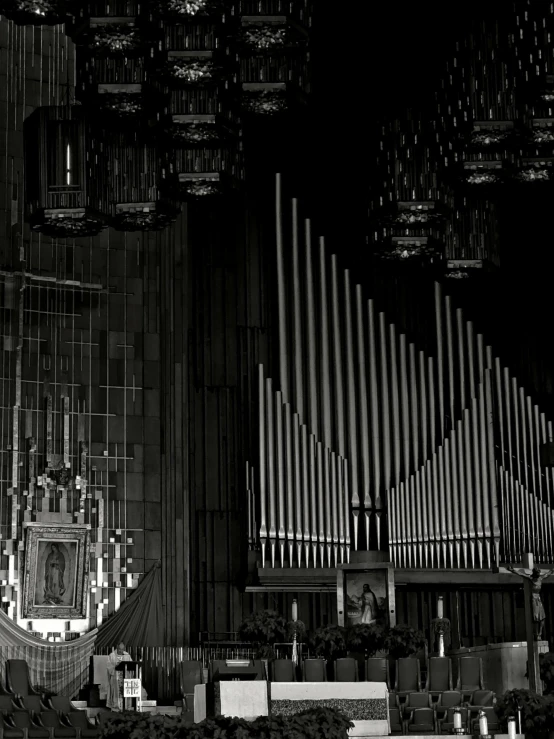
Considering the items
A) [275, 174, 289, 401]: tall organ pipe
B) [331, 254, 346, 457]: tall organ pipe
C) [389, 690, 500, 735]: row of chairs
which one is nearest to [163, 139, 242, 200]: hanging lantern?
[275, 174, 289, 401]: tall organ pipe

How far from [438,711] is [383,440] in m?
6.78

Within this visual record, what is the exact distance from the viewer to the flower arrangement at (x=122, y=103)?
60.9ft

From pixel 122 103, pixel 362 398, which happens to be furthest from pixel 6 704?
pixel 362 398

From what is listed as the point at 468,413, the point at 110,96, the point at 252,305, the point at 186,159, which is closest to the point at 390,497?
the point at 468,413

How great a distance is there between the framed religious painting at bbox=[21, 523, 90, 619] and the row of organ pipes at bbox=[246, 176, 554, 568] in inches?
105

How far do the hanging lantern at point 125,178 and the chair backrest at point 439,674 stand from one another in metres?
7.42

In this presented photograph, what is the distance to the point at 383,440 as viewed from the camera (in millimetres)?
23141

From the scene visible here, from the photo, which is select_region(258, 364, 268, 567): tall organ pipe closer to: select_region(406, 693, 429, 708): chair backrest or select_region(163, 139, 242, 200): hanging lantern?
select_region(163, 139, 242, 200): hanging lantern

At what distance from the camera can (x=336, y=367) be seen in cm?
2333

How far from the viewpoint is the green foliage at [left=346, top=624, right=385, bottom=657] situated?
18891 millimetres

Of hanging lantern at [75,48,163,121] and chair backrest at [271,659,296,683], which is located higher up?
hanging lantern at [75,48,163,121]

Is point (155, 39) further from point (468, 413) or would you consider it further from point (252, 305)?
point (468, 413)

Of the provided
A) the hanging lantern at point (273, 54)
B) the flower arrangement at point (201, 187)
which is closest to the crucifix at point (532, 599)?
the hanging lantern at point (273, 54)

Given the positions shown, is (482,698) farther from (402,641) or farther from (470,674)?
(402,641)
